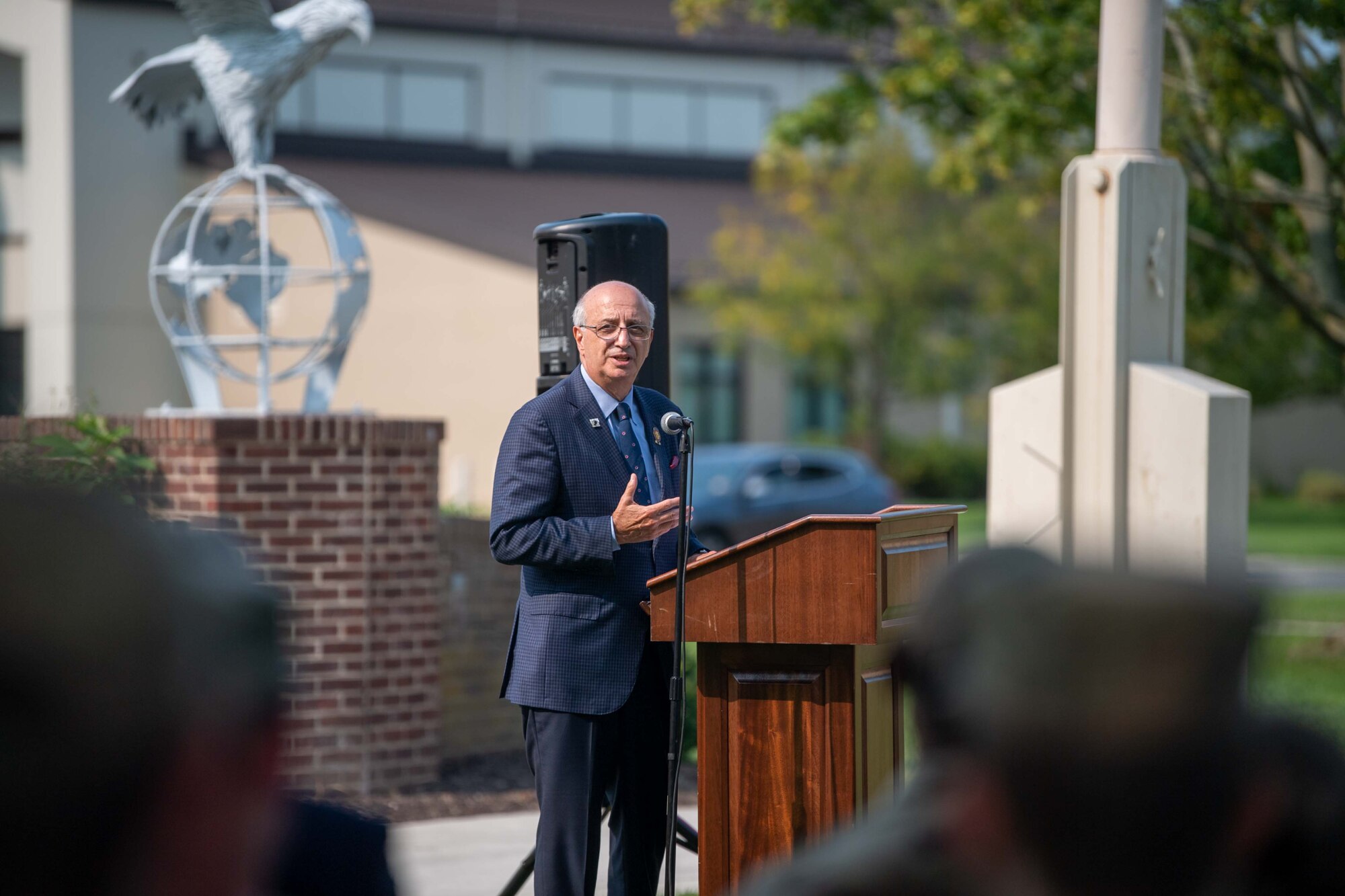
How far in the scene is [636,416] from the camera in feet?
15.5

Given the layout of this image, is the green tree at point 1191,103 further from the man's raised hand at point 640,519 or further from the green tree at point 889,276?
the green tree at point 889,276

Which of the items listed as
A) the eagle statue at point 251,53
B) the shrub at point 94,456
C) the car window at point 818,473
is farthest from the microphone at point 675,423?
the car window at point 818,473

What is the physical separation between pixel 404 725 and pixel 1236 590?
6951 millimetres

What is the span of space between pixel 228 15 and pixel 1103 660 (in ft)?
26.6

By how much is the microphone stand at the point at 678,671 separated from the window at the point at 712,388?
29.0 m

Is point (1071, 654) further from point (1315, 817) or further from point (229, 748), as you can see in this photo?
point (229, 748)

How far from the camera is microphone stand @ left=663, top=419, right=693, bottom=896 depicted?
4090 millimetres

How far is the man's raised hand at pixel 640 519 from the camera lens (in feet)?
13.9

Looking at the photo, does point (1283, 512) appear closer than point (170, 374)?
No

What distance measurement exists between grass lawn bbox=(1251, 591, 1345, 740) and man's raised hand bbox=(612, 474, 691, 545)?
1.60 meters

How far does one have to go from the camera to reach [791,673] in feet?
13.8

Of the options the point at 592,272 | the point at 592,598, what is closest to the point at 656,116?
the point at 592,272

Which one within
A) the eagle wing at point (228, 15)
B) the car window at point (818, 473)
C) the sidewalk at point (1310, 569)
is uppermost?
the eagle wing at point (228, 15)

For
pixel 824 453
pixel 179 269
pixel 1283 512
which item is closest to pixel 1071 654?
pixel 179 269
